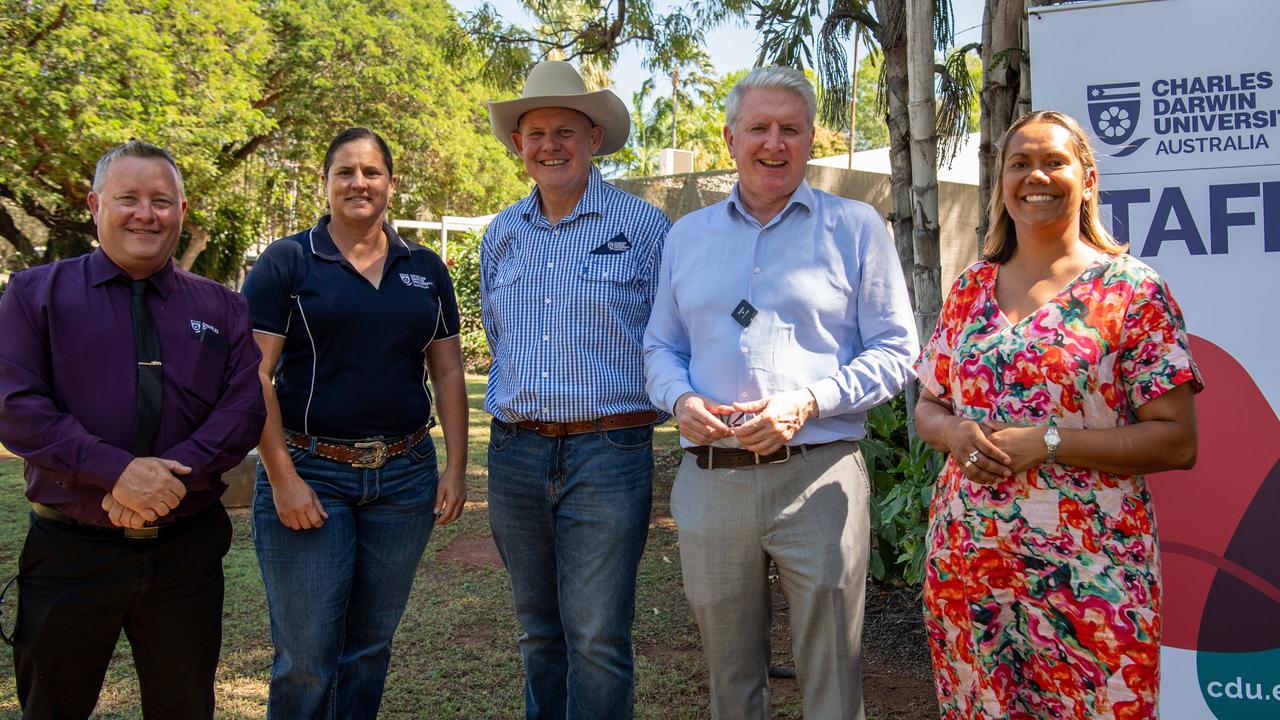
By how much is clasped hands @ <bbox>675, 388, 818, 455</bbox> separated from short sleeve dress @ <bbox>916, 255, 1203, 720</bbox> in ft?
1.32

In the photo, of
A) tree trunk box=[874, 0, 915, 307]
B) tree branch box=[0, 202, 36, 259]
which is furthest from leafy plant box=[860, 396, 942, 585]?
tree branch box=[0, 202, 36, 259]

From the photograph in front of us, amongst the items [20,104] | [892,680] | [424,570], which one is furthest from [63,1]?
[892,680]

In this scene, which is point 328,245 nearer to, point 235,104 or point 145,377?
point 145,377

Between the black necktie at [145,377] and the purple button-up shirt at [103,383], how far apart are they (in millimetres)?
17

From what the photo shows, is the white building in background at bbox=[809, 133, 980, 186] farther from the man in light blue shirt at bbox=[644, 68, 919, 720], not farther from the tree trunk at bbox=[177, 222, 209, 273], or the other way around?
the tree trunk at bbox=[177, 222, 209, 273]

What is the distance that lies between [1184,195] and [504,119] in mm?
2226

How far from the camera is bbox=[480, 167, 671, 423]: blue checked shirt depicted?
2998 millimetres

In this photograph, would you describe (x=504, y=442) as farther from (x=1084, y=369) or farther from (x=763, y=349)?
(x=1084, y=369)

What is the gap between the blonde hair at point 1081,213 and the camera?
2410 mm

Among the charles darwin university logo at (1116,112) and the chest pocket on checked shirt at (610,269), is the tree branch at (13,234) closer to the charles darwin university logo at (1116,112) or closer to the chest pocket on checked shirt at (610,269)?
the chest pocket on checked shirt at (610,269)

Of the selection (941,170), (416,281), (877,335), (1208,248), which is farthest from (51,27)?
(1208,248)

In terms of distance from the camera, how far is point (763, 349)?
264 cm

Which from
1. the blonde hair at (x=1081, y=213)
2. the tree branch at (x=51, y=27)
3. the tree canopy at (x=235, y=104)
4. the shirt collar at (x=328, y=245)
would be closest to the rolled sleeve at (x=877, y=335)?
the blonde hair at (x=1081, y=213)

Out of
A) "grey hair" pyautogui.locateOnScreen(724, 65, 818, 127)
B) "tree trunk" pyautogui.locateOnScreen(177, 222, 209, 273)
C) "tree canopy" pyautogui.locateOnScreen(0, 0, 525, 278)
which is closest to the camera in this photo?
"grey hair" pyautogui.locateOnScreen(724, 65, 818, 127)
